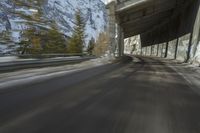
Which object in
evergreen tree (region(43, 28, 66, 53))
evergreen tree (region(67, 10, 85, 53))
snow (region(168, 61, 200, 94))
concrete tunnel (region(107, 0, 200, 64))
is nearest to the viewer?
snow (region(168, 61, 200, 94))

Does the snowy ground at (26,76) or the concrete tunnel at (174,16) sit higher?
the concrete tunnel at (174,16)

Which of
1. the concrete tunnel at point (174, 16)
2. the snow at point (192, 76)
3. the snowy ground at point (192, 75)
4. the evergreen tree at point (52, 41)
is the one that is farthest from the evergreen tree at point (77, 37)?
the snow at point (192, 76)

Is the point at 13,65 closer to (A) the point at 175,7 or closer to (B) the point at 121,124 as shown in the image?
(B) the point at 121,124

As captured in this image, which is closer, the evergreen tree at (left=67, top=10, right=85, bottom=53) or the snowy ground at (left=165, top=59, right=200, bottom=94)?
the snowy ground at (left=165, top=59, right=200, bottom=94)

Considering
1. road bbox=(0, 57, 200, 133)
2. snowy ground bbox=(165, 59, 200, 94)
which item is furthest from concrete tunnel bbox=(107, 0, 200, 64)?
road bbox=(0, 57, 200, 133)

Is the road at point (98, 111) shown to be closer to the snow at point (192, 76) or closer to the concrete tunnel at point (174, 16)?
the snow at point (192, 76)

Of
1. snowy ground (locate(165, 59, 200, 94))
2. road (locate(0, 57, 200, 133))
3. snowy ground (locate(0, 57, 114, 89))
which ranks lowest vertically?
snowy ground (locate(165, 59, 200, 94))

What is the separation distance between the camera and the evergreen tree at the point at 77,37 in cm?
6254

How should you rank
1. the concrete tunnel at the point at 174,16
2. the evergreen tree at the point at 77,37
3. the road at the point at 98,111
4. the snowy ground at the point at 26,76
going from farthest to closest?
the evergreen tree at the point at 77,37, the concrete tunnel at the point at 174,16, the snowy ground at the point at 26,76, the road at the point at 98,111

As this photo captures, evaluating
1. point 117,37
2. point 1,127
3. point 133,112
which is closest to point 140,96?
point 133,112

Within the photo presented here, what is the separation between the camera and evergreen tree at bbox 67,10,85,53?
205 ft

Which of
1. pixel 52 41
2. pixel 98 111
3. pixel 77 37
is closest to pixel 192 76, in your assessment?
pixel 98 111

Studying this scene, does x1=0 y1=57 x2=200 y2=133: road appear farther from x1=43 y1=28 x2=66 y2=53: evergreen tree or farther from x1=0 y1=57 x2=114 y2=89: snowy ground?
x1=43 y1=28 x2=66 y2=53: evergreen tree

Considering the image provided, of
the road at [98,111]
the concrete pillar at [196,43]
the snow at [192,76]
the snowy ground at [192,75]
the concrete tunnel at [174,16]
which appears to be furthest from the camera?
the concrete tunnel at [174,16]
